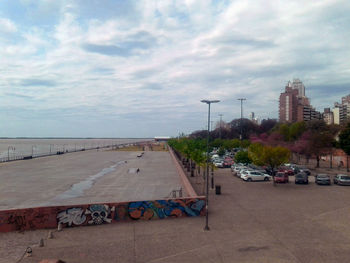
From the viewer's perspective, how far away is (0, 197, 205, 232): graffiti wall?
57.0 ft

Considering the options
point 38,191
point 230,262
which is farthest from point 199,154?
point 230,262

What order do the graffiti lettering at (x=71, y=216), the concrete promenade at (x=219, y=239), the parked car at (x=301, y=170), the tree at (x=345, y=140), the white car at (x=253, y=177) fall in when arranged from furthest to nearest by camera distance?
the tree at (x=345, y=140) → the parked car at (x=301, y=170) → the white car at (x=253, y=177) → the graffiti lettering at (x=71, y=216) → the concrete promenade at (x=219, y=239)

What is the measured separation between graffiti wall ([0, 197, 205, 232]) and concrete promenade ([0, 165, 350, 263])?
0.51 metres

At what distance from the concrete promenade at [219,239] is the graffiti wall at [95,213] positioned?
0.51 m

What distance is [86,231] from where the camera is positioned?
17.2 m

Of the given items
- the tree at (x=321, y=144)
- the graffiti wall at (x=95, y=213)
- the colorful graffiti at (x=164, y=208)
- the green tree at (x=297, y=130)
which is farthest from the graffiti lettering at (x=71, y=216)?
the green tree at (x=297, y=130)

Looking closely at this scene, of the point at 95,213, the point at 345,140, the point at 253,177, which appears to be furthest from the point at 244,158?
the point at 95,213

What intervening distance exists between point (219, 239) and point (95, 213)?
7187 millimetres

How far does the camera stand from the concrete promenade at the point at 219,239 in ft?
43.8

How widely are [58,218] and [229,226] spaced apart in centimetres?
939

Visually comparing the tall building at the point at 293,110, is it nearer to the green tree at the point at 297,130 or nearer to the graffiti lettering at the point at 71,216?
the green tree at the point at 297,130

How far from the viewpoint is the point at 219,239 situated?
1541 centimetres

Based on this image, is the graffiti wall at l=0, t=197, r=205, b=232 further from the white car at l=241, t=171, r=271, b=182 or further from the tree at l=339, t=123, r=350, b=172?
the tree at l=339, t=123, r=350, b=172

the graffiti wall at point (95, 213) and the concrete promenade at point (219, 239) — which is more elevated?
the graffiti wall at point (95, 213)
